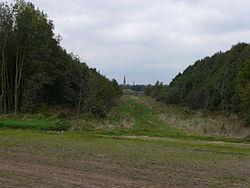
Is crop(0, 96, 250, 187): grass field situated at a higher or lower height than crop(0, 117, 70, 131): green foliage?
lower

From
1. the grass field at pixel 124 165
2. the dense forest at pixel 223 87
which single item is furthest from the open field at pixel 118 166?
the dense forest at pixel 223 87

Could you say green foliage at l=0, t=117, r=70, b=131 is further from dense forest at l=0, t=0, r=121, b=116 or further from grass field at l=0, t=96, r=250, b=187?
dense forest at l=0, t=0, r=121, b=116

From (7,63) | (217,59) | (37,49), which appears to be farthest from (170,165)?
(217,59)

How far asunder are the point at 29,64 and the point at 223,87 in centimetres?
2889

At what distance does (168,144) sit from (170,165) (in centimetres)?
988

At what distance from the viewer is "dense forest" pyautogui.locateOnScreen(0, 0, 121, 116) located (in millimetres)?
49906

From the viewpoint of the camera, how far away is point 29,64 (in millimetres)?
51375

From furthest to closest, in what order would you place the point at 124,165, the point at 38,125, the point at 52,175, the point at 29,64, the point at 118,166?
the point at 29,64 → the point at 38,125 → the point at 124,165 → the point at 118,166 → the point at 52,175

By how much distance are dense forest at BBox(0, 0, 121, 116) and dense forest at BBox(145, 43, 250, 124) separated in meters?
15.1

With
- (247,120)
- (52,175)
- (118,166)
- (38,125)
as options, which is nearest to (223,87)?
(247,120)

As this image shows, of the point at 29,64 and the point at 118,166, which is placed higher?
the point at 29,64

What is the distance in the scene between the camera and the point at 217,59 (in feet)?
345

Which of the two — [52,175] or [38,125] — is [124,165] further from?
[38,125]

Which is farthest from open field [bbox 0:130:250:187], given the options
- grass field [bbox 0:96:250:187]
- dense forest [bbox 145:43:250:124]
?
dense forest [bbox 145:43:250:124]
